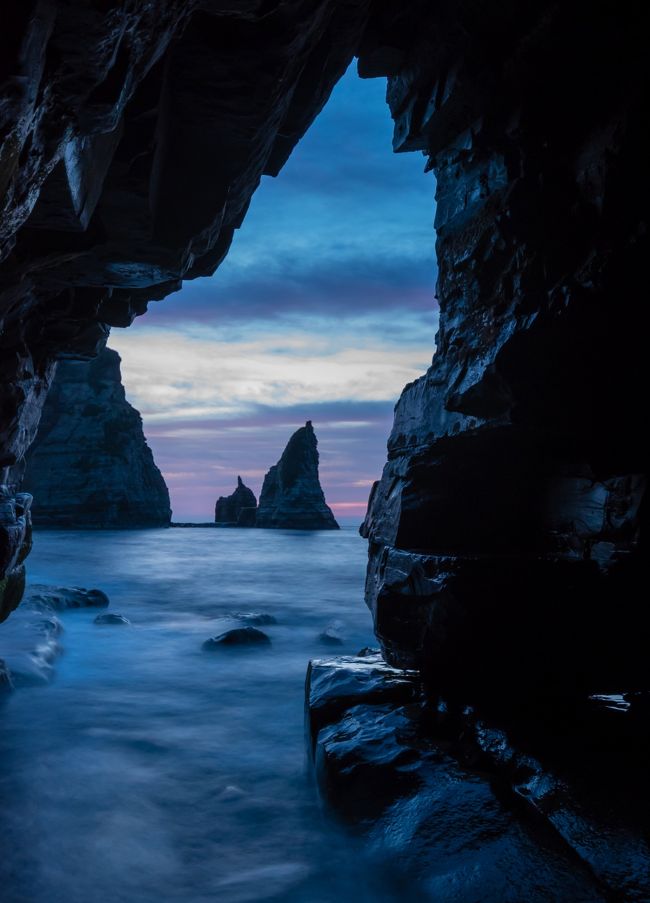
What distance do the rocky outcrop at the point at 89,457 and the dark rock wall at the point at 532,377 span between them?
49321mm

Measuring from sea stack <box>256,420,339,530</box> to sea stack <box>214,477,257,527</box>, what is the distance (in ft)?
29.6

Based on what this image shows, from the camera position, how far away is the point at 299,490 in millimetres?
57625

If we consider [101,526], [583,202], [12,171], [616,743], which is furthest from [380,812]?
[101,526]

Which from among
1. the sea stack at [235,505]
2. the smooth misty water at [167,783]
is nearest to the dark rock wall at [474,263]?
the smooth misty water at [167,783]

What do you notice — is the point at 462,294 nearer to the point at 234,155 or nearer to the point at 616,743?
the point at 234,155

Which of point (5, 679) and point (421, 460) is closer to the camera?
point (421, 460)

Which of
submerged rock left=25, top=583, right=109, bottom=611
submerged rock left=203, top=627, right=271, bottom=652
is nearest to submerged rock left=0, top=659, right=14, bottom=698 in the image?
submerged rock left=203, top=627, right=271, bottom=652

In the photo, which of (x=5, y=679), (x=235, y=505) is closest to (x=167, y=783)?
(x=5, y=679)

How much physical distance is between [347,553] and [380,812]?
1189 inches

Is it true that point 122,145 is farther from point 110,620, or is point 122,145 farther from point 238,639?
point 110,620

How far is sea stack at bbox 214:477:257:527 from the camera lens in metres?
67.3

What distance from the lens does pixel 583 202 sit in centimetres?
407

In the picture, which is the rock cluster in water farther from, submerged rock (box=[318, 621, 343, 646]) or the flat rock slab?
the flat rock slab

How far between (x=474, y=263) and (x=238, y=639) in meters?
7.37
